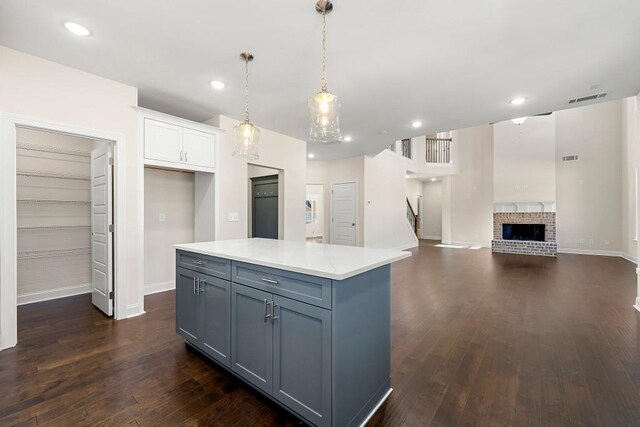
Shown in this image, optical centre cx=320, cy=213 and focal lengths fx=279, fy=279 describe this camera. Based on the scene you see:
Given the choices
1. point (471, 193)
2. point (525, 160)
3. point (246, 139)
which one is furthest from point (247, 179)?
point (525, 160)

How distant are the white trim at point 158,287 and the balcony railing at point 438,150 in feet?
30.4

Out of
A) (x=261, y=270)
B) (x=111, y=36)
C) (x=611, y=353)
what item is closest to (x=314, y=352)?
(x=261, y=270)

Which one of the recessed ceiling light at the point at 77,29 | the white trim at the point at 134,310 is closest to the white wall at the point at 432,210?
the white trim at the point at 134,310

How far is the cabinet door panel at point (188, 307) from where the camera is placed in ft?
7.86

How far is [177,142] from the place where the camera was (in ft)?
12.5

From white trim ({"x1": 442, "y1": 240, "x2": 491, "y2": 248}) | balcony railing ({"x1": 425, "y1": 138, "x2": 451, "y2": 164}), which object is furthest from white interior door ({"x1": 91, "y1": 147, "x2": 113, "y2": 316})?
white trim ({"x1": 442, "y1": 240, "x2": 491, "y2": 248})

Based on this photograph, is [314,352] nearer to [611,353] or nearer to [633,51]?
[611,353]

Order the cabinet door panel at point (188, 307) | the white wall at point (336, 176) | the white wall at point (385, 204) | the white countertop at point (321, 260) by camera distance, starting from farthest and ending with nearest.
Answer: the white wall at point (385, 204)
the white wall at point (336, 176)
the cabinet door panel at point (188, 307)
the white countertop at point (321, 260)

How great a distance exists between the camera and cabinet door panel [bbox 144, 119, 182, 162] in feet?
11.5

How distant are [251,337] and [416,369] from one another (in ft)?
4.40

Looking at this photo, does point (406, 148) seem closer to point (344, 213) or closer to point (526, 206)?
point (344, 213)

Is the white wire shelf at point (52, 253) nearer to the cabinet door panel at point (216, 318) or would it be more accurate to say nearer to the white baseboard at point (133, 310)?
the white baseboard at point (133, 310)

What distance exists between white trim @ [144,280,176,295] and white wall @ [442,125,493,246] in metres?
9.25

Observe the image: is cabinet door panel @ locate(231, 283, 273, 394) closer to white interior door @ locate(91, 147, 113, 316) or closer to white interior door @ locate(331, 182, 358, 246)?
white interior door @ locate(91, 147, 113, 316)
